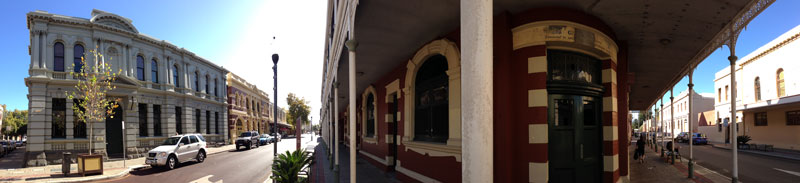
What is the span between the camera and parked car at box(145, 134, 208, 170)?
14.2 metres

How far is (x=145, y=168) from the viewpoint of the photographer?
50.2 ft

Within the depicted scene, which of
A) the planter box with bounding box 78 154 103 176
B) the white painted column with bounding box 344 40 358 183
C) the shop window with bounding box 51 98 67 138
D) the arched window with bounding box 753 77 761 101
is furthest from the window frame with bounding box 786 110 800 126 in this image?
the shop window with bounding box 51 98 67 138

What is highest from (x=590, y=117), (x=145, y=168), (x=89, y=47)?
(x=89, y=47)

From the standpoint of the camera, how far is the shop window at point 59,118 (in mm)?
18109

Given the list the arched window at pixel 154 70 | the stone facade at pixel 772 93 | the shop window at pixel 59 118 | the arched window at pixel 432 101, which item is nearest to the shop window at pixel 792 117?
the stone facade at pixel 772 93

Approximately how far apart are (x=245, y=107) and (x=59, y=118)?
23.3 metres

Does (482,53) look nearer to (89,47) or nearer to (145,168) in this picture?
(145,168)

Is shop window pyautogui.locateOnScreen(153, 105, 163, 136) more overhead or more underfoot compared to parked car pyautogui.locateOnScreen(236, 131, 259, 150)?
more overhead

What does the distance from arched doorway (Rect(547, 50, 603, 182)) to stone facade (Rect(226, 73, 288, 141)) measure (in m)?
36.5

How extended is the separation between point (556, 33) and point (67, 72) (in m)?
24.1

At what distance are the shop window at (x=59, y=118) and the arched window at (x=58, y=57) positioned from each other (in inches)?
67.3

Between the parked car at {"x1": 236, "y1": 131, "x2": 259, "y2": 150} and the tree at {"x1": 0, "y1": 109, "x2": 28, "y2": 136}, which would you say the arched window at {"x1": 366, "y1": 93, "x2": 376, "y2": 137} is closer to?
the parked car at {"x1": 236, "y1": 131, "x2": 259, "y2": 150}

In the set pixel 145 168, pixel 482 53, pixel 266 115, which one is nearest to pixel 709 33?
pixel 482 53

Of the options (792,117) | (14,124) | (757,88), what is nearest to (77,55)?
(792,117)
